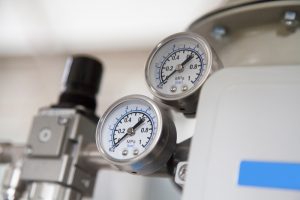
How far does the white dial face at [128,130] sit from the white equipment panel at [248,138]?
60 mm

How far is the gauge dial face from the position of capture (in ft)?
1.80

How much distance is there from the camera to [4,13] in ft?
3.46

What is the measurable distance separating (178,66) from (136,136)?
0.33 ft

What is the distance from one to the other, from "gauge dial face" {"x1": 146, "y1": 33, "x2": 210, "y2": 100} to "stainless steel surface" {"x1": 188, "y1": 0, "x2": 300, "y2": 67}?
0.31 ft

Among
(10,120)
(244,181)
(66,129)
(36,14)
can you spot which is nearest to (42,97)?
(10,120)

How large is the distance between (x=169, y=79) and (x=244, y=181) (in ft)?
0.55

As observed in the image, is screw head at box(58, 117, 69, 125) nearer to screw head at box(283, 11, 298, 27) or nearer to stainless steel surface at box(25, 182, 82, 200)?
stainless steel surface at box(25, 182, 82, 200)

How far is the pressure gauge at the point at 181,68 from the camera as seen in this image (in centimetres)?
54

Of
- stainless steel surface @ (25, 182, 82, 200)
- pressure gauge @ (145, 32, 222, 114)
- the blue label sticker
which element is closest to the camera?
the blue label sticker

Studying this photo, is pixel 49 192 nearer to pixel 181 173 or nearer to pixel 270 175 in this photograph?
pixel 181 173

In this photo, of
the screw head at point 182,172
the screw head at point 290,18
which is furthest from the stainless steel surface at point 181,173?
the screw head at point 290,18

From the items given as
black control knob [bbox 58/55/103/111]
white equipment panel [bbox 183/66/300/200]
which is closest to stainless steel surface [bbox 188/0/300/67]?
white equipment panel [bbox 183/66/300/200]

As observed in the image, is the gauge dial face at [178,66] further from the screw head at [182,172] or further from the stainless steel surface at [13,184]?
the stainless steel surface at [13,184]

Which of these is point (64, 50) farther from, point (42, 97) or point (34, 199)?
point (34, 199)
